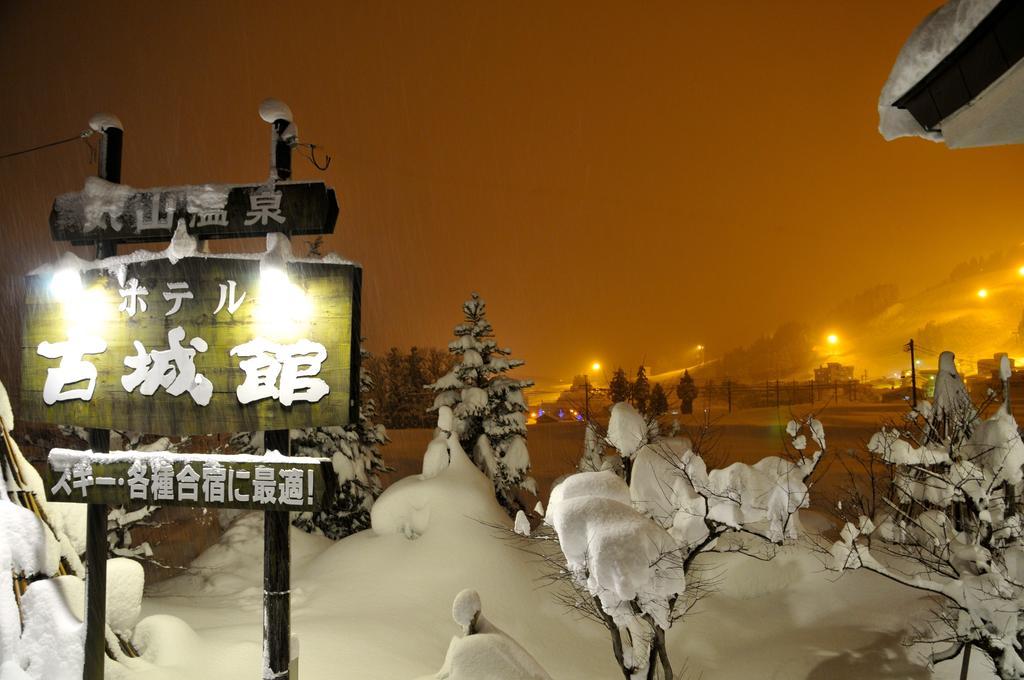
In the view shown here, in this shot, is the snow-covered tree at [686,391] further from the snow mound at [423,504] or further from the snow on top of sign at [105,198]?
the snow on top of sign at [105,198]

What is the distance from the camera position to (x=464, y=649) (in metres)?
6.87

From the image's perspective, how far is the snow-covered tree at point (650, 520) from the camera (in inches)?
253

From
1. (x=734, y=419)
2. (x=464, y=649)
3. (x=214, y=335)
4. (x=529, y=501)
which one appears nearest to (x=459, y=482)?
(x=464, y=649)

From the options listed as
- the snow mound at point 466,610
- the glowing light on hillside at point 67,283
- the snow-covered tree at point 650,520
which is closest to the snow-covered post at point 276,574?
the snow mound at point 466,610

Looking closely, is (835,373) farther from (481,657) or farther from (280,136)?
(280,136)

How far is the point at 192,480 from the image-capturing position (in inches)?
219

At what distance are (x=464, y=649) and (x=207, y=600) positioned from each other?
437 inches

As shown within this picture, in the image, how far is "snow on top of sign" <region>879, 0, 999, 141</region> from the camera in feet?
7.97

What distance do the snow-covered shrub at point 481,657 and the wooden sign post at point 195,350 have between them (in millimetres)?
1998

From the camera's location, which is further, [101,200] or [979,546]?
[979,546]

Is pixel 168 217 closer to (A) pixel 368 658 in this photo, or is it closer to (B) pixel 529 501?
(A) pixel 368 658

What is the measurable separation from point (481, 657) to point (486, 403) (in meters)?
14.7

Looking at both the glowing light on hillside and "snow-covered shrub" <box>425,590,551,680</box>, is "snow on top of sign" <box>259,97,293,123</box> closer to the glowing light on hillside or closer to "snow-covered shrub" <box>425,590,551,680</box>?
the glowing light on hillside

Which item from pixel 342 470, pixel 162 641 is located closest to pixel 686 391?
pixel 342 470
